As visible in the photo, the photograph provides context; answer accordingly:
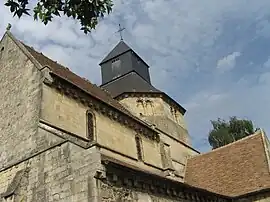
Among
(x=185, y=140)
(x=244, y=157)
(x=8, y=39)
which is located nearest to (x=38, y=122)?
(x=8, y=39)

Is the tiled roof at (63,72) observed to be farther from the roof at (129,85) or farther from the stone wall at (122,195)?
the roof at (129,85)

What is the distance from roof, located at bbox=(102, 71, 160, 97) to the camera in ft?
89.0

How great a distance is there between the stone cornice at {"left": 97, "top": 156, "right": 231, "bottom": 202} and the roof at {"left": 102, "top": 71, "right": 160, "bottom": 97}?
1436cm

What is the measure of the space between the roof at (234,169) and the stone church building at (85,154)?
0.05m

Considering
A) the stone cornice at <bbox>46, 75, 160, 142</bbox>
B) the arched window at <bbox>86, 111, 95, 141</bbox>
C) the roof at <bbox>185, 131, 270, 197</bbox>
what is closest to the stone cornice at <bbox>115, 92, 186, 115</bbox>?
the roof at <bbox>185, 131, 270, 197</bbox>

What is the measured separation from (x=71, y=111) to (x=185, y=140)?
49.3 feet

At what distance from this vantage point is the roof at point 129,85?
2712 centimetres

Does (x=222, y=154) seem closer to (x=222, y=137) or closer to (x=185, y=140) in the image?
(x=185, y=140)

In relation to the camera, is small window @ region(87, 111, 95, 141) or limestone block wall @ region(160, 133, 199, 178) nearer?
small window @ region(87, 111, 95, 141)

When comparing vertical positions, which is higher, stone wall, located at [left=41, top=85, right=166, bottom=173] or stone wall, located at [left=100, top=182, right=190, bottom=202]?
stone wall, located at [left=41, top=85, right=166, bottom=173]

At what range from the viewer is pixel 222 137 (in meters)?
38.5

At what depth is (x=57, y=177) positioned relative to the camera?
10.6 metres

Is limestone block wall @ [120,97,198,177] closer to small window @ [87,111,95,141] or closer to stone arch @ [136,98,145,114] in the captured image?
stone arch @ [136,98,145,114]

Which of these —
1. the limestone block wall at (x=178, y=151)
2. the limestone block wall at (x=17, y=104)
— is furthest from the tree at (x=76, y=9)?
the limestone block wall at (x=178, y=151)
